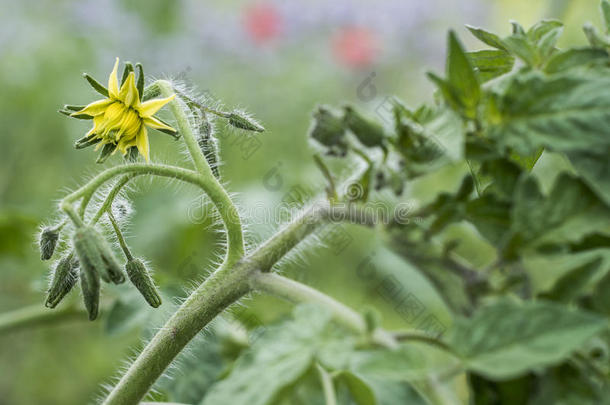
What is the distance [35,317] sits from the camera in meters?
1.34

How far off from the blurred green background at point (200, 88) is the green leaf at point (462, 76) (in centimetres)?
65

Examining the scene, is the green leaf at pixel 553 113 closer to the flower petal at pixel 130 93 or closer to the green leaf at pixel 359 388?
the green leaf at pixel 359 388

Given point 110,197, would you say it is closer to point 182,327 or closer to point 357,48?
point 182,327

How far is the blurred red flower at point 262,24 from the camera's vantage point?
10.00 ft

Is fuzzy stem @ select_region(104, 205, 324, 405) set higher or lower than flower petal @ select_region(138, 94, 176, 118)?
lower

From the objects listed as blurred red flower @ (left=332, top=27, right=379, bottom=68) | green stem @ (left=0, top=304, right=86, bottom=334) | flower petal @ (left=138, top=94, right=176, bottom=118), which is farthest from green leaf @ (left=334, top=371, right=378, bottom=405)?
blurred red flower @ (left=332, top=27, right=379, bottom=68)

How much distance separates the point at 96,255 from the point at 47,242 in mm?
105

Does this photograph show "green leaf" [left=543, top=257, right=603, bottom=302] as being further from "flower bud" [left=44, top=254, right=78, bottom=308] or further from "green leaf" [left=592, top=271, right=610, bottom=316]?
"flower bud" [left=44, top=254, right=78, bottom=308]

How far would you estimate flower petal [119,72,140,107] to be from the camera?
2.44 feet

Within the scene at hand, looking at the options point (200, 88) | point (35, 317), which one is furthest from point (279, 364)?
point (200, 88)

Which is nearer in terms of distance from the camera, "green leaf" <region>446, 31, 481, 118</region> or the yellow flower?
"green leaf" <region>446, 31, 481, 118</region>

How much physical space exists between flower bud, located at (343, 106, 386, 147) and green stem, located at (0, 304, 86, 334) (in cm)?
92

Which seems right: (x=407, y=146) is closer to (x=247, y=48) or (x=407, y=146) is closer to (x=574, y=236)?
(x=574, y=236)

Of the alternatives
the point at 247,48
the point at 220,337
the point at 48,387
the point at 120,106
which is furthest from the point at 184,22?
the point at 120,106
